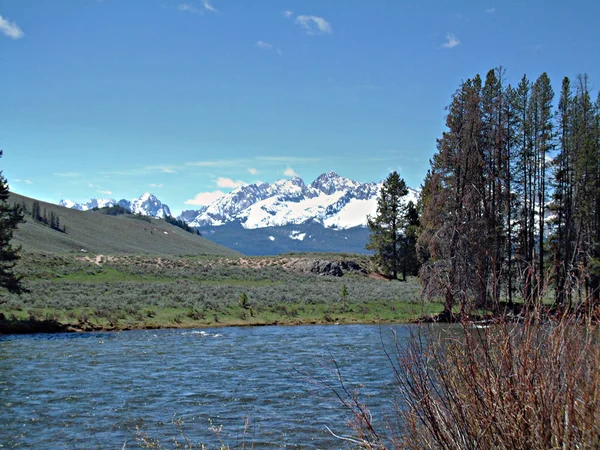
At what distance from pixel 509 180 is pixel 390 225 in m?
28.0

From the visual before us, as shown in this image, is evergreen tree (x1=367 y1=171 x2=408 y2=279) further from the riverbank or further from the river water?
the river water

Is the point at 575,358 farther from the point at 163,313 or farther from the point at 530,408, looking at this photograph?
the point at 163,313

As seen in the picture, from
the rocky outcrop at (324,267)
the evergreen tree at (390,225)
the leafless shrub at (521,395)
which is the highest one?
the evergreen tree at (390,225)

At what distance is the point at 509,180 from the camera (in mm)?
35500

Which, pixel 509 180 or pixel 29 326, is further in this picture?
pixel 509 180

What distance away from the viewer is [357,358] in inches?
744

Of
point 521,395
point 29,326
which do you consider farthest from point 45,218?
point 521,395

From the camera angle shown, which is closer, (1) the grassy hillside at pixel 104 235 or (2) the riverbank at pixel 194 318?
(2) the riverbank at pixel 194 318

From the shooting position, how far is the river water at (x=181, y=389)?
1052 centimetres

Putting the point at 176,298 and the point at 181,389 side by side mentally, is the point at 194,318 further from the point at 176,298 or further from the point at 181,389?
the point at 181,389

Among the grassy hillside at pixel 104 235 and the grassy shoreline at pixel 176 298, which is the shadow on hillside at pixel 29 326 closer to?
the grassy shoreline at pixel 176 298

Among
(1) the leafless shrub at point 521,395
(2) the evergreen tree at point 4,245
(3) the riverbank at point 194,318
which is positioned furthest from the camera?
(2) the evergreen tree at point 4,245

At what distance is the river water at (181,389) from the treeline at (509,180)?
34.2 feet

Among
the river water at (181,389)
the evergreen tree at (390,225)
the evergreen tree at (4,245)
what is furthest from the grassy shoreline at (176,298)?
the evergreen tree at (390,225)
